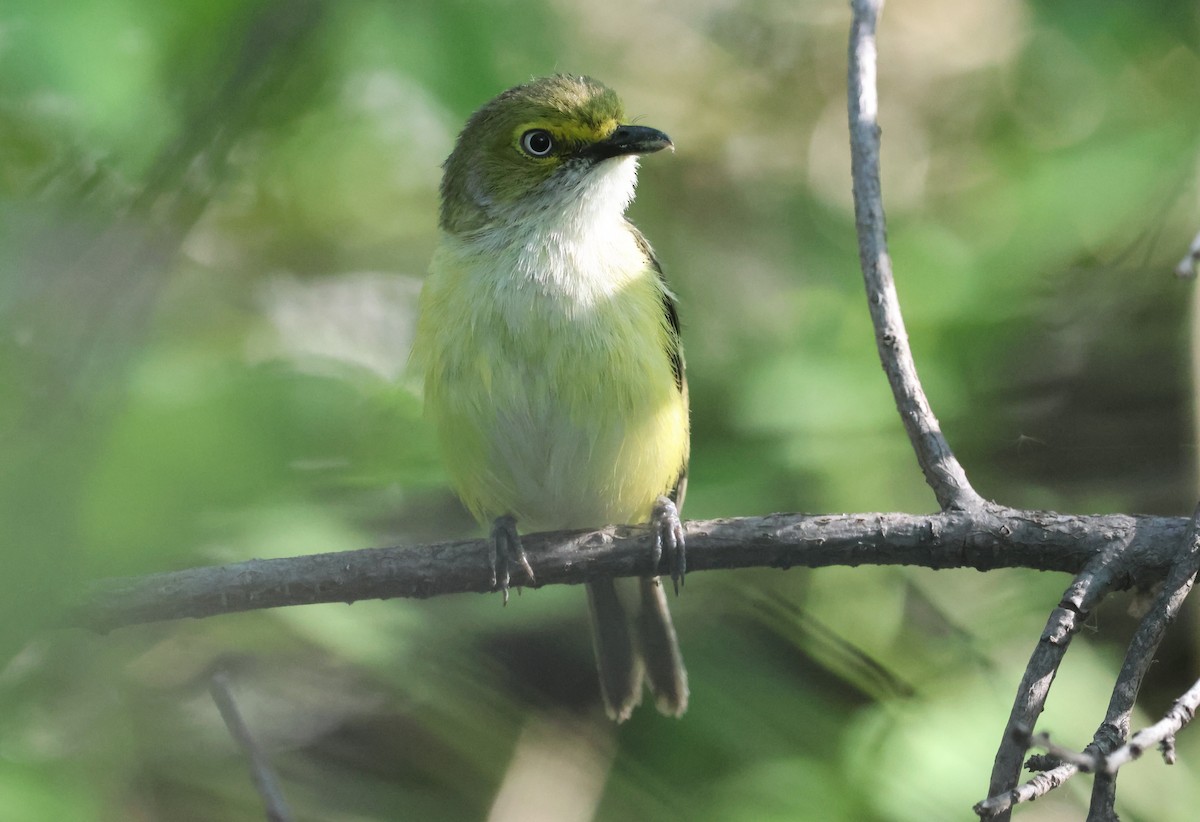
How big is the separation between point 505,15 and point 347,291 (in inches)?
83.0

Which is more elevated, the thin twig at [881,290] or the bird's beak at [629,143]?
the bird's beak at [629,143]

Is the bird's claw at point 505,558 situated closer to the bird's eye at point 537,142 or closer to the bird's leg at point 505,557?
the bird's leg at point 505,557

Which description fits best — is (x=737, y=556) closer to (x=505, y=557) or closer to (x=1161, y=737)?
(x=505, y=557)

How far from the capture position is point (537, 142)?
473cm

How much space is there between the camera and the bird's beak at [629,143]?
176 inches

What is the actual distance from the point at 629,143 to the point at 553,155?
360 millimetres

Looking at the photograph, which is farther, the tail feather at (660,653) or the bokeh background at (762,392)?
the tail feather at (660,653)

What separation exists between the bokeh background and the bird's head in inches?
7.0

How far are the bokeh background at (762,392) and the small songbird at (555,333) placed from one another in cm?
30

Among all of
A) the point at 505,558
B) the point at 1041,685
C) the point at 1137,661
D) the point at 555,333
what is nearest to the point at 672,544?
the point at 505,558

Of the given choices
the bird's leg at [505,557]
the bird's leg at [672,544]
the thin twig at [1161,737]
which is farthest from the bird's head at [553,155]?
the thin twig at [1161,737]

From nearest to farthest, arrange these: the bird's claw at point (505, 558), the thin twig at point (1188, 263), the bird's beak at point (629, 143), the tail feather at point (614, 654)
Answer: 1. the thin twig at point (1188, 263)
2. the bird's claw at point (505, 558)
3. the bird's beak at point (629, 143)
4. the tail feather at point (614, 654)

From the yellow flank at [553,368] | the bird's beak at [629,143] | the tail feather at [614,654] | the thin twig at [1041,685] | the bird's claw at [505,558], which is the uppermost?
the bird's beak at [629,143]

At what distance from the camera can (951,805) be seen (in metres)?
4.18
